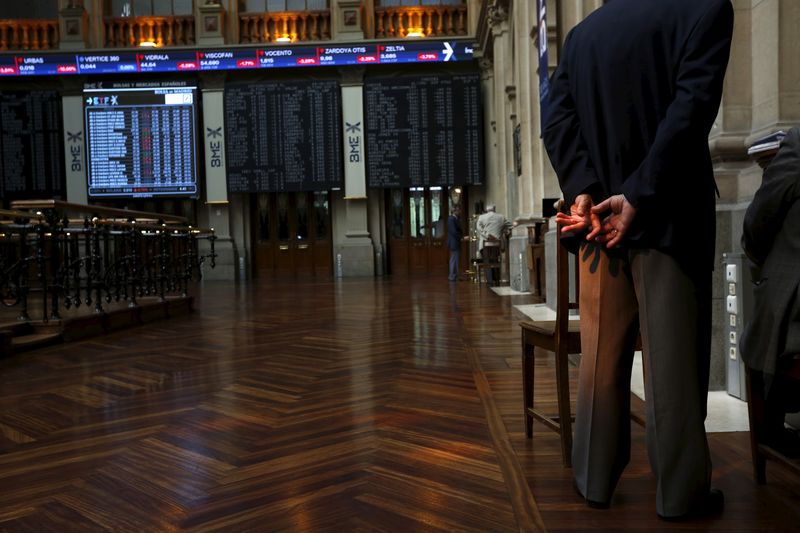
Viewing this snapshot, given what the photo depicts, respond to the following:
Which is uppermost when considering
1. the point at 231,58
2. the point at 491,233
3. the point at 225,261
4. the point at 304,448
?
the point at 231,58

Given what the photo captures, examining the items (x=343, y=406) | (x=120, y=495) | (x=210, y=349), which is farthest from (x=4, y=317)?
(x=120, y=495)

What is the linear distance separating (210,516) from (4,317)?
5.07 m

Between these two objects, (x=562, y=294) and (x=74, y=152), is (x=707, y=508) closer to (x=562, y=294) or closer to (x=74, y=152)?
Result: (x=562, y=294)

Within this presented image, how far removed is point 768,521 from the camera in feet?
5.63

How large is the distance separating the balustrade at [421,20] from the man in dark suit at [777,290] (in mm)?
13744

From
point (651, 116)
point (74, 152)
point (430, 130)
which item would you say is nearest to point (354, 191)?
point (430, 130)

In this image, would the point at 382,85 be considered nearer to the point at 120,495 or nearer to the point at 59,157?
the point at 59,157

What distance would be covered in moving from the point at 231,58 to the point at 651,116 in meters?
14.0

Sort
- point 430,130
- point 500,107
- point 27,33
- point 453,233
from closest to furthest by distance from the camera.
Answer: point 453,233, point 500,107, point 430,130, point 27,33

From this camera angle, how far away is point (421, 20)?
15070 millimetres

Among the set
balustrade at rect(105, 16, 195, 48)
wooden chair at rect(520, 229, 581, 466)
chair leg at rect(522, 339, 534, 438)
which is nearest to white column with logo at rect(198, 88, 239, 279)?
balustrade at rect(105, 16, 195, 48)

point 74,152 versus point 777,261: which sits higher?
point 74,152

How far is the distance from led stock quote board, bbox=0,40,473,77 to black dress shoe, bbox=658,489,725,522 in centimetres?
1354

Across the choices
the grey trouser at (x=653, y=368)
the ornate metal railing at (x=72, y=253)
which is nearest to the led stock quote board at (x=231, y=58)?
the ornate metal railing at (x=72, y=253)
